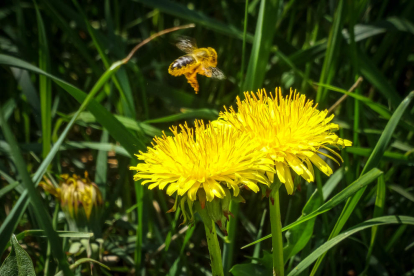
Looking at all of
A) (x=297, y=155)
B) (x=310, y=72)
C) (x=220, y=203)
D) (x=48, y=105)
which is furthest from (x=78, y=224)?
(x=310, y=72)

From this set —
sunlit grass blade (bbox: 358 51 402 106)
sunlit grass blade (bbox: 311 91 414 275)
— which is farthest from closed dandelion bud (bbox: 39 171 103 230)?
sunlit grass blade (bbox: 358 51 402 106)

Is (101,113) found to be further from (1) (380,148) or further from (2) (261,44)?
(1) (380,148)

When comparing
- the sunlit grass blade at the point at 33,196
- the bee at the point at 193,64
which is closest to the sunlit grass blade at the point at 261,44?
the bee at the point at 193,64

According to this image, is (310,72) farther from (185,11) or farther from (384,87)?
(185,11)

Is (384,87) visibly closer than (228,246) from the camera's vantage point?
No

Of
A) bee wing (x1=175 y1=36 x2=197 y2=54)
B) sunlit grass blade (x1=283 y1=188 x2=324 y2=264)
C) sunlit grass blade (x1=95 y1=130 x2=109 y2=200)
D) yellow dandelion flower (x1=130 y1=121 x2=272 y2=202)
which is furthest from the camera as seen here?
sunlit grass blade (x1=95 y1=130 x2=109 y2=200)

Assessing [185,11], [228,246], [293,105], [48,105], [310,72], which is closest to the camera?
[293,105]

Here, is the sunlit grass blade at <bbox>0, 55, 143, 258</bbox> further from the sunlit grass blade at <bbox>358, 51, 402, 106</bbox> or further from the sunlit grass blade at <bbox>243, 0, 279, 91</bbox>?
the sunlit grass blade at <bbox>358, 51, 402, 106</bbox>
